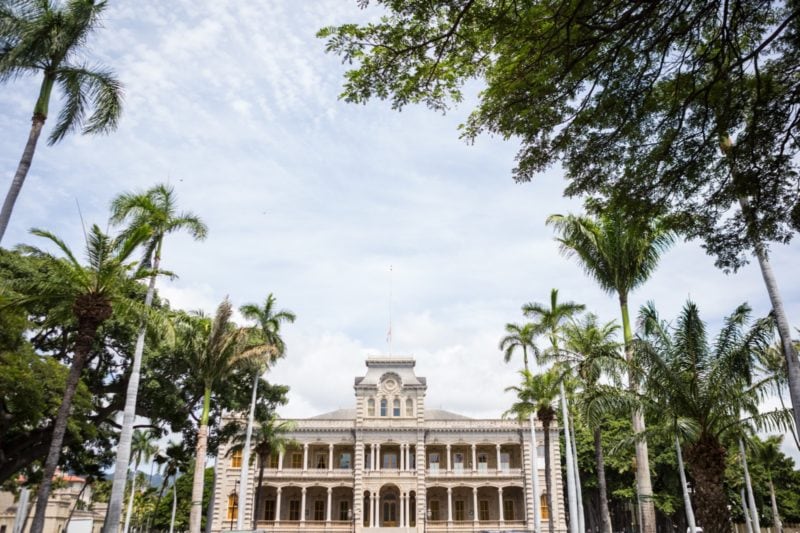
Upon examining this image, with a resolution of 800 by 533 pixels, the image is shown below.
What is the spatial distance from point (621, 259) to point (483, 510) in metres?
36.7

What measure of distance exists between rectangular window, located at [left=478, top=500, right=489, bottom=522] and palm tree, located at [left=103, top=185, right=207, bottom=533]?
34818 millimetres

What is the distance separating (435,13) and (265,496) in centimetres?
4871

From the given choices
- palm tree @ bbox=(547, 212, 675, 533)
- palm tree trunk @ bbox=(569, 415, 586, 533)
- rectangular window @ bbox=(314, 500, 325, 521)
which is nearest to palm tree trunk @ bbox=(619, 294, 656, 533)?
palm tree @ bbox=(547, 212, 675, 533)

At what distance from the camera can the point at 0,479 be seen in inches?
891

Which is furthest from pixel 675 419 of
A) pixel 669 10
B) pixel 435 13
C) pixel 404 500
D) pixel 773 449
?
pixel 404 500

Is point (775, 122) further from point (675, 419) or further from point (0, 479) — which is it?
point (0, 479)

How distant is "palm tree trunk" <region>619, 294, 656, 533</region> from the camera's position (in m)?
16.7

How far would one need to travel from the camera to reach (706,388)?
1498 cm

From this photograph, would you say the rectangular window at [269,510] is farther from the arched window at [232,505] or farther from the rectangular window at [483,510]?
the rectangular window at [483,510]

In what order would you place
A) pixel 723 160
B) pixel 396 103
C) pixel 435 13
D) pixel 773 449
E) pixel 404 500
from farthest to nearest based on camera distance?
1. pixel 404 500
2. pixel 773 449
3. pixel 723 160
4. pixel 396 103
5. pixel 435 13

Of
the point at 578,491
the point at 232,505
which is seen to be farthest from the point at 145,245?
the point at 232,505

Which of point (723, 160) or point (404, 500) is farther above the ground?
point (723, 160)

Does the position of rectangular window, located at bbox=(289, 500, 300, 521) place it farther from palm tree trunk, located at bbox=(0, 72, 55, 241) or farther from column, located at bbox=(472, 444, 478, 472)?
palm tree trunk, located at bbox=(0, 72, 55, 241)

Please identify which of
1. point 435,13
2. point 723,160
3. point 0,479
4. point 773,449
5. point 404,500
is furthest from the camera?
point 404,500
